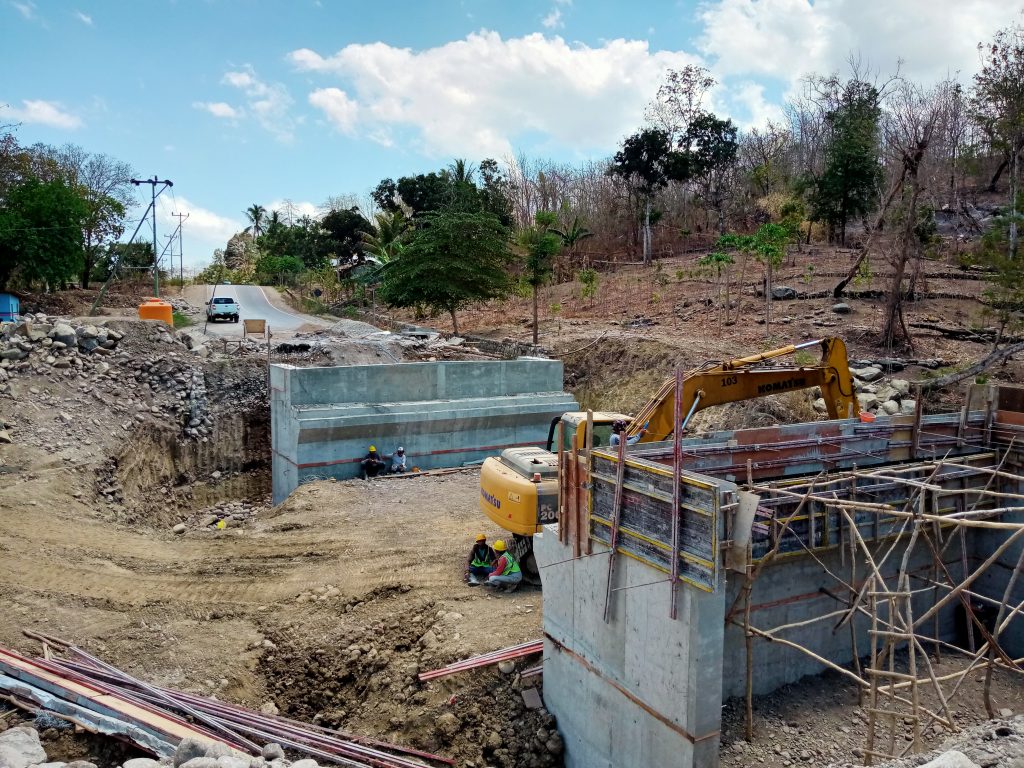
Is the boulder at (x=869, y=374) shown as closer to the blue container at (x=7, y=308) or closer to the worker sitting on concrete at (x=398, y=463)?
the worker sitting on concrete at (x=398, y=463)

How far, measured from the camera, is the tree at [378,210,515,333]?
27.3 metres

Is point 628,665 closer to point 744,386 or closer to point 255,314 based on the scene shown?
point 744,386

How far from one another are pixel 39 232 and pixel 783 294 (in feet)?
→ 97.2

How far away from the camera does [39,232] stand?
94.8 feet

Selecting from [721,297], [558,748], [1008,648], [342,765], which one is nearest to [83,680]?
[342,765]

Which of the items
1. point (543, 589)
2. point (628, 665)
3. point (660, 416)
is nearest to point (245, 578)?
point (543, 589)

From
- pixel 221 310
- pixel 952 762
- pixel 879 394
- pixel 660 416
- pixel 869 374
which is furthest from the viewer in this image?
pixel 221 310

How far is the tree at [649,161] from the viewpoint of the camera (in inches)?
1490

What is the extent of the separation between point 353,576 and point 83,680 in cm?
452

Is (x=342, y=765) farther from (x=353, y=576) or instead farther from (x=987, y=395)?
(x=987, y=395)

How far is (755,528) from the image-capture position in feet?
25.9

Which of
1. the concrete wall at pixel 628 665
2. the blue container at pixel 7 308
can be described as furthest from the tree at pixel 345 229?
the concrete wall at pixel 628 665

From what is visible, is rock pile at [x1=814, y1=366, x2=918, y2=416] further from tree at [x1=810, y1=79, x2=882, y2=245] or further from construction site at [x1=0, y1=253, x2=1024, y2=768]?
tree at [x1=810, y1=79, x2=882, y2=245]

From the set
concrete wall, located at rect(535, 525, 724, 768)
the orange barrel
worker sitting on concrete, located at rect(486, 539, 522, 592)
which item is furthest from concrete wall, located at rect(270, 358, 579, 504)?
concrete wall, located at rect(535, 525, 724, 768)
